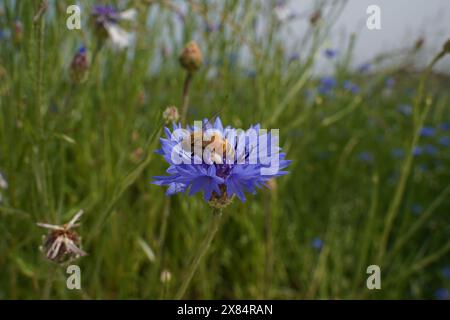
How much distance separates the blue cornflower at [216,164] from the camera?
15.1 inches

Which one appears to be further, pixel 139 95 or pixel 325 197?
pixel 325 197

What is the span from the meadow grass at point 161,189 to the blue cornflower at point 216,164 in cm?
4

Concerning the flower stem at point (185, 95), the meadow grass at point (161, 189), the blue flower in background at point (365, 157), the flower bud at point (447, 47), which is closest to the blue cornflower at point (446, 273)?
the meadow grass at point (161, 189)

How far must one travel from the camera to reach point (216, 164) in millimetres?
398

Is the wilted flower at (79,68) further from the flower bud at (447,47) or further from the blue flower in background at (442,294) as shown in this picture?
the blue flower in background at (442,294)

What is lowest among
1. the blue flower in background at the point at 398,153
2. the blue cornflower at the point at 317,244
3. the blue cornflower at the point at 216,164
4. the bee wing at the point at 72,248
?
the blue cornflower at the point at 317,244

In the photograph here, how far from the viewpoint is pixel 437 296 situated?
1.13m

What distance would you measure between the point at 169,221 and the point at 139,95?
0.31 metres

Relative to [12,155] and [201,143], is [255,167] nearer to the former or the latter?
[201,143]

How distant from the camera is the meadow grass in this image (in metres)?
0.68

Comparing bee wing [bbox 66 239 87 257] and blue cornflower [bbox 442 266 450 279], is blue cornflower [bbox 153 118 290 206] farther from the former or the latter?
blue cornflower [bbox 442 266 450 279]

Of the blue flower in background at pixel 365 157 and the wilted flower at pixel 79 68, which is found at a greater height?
the wilted flower at pixel 79 68

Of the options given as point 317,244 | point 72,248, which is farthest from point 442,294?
point 72,248
